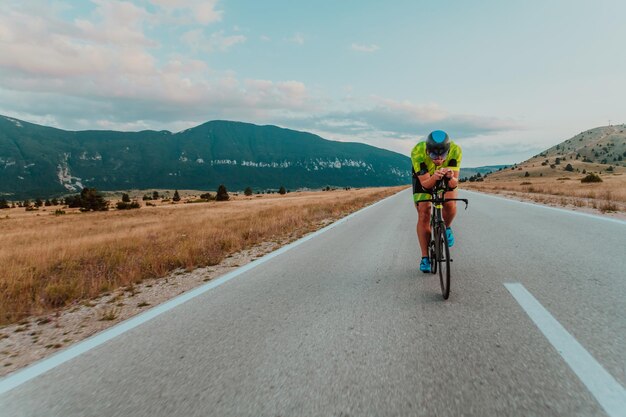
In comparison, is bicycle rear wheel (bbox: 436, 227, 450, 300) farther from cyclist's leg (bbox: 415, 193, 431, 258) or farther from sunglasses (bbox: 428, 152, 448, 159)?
sunglasses (bbox: 428, 152, 448, 159)

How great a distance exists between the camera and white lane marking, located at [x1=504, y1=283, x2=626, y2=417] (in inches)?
90.8

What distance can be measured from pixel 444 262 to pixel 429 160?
138cm

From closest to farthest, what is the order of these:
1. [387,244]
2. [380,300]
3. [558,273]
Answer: [380,300] → [558,273] → [387,244]

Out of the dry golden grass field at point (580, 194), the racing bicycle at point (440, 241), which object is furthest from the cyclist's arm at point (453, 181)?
the dry golden grass field at point (580, 194)

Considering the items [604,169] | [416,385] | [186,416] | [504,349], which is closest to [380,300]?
[504,349]

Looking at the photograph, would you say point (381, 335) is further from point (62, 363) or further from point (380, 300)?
point (62, 363)

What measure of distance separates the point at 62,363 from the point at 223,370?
148cm


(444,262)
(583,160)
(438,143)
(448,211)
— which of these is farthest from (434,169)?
(583,160)

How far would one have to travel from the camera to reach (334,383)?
269cm

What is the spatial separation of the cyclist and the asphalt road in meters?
0.92

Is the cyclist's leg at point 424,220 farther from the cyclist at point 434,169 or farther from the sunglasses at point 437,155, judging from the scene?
the sunglasses at point 437,155

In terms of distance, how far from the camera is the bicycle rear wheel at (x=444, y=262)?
457cm

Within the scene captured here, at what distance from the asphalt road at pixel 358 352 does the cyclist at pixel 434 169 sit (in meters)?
0.92

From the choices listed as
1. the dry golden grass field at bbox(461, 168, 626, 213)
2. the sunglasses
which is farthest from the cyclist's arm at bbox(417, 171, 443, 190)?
the dry golden grass field at bbox(461, 168, 626, 213)
